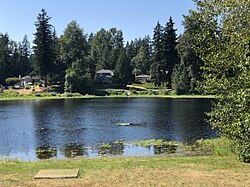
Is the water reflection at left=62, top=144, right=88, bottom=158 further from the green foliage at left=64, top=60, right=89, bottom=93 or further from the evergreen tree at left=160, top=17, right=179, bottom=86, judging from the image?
the evergreen tree at left=160, top=17, right=179, bottom=86

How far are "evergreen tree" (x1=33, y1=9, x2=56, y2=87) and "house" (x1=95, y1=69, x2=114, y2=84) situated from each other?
17835 mm

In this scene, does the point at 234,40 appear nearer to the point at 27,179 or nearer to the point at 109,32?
the point at 27,179

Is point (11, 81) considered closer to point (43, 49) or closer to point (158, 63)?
point (43, 49)

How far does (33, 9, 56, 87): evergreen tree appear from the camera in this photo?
92.2m

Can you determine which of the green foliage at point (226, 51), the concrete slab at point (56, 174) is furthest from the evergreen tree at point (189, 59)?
the concrete slab at point (56, 174)

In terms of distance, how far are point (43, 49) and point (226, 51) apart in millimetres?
84722

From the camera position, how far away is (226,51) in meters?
13.5

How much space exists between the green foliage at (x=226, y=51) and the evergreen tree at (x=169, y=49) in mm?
76686

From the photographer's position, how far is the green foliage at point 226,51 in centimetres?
1303

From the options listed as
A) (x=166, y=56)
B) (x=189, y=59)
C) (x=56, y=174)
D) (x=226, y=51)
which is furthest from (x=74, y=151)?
(x=166, y=56)

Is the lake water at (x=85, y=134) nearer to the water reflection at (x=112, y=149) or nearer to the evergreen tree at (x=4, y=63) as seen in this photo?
the water reflection at (x=112, y=149)

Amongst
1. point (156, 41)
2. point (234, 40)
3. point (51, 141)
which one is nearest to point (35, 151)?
point (51, 141)

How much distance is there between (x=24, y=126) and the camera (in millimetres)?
35688

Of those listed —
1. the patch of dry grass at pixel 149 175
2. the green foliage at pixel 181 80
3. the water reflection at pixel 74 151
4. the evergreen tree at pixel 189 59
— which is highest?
the evergreen tree at pixel 189 59
